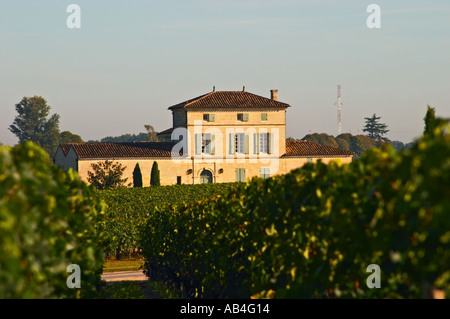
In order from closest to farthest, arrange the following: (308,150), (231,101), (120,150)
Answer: (120,150) < (231,101) < (308,150)

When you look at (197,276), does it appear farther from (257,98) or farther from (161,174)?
(257,98)

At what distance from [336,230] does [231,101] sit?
53.9 meters

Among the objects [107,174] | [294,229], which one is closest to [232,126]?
[107,174]

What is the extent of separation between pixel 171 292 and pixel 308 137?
125933mm

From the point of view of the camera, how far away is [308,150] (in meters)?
61.1

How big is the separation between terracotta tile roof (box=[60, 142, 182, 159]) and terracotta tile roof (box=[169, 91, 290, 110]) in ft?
15.9

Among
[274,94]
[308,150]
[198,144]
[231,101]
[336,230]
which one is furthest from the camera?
[274,94]

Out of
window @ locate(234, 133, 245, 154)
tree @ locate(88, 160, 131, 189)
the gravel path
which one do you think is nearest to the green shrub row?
the gravel path

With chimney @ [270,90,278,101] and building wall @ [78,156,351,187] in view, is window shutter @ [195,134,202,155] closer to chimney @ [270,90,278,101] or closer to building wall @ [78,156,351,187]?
building wall @ [78,156,351,187]

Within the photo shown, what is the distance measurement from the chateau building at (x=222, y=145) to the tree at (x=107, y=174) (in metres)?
2.03

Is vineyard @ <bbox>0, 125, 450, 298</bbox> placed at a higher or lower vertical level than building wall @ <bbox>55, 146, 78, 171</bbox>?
lower

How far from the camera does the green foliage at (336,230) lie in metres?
5.35

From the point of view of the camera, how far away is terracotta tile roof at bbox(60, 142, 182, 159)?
178 feet

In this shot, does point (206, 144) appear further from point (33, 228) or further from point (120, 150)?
point (33, 228)
